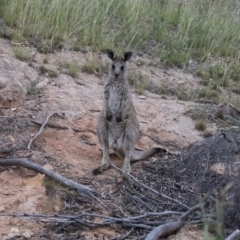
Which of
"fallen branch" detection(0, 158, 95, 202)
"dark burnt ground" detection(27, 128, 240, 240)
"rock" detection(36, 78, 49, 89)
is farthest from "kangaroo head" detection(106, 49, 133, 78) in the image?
"fallen branch" detection(0, 158, 95, 202)

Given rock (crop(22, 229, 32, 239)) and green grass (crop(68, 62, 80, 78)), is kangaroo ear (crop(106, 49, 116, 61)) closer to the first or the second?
green grass (crop(68, 62, 80, 78))

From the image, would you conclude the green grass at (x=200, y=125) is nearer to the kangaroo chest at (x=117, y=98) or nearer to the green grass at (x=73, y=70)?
the kangaroo chest at (x=117, y=98)

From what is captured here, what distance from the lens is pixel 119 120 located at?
720 centimetres

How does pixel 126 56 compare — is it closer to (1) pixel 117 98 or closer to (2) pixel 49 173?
(1) pixel 117 98

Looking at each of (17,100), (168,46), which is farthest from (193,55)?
(17,100)

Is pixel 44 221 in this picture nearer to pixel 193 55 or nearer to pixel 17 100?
pixel 17 100

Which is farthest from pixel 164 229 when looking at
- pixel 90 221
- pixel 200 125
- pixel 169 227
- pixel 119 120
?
pixel 200 125

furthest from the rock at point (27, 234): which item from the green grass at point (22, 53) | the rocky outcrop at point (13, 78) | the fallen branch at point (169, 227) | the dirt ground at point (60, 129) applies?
the green grass at point (22, 53)

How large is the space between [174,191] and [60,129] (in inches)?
72.1

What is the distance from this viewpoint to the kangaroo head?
7281mm

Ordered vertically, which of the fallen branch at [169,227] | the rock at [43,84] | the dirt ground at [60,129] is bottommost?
the rock at [43,84]

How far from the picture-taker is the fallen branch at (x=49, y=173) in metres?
5.81

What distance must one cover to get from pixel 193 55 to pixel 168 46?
447mm

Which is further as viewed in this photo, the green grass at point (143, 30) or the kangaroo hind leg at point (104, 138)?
the green grass at point (143, 30)
